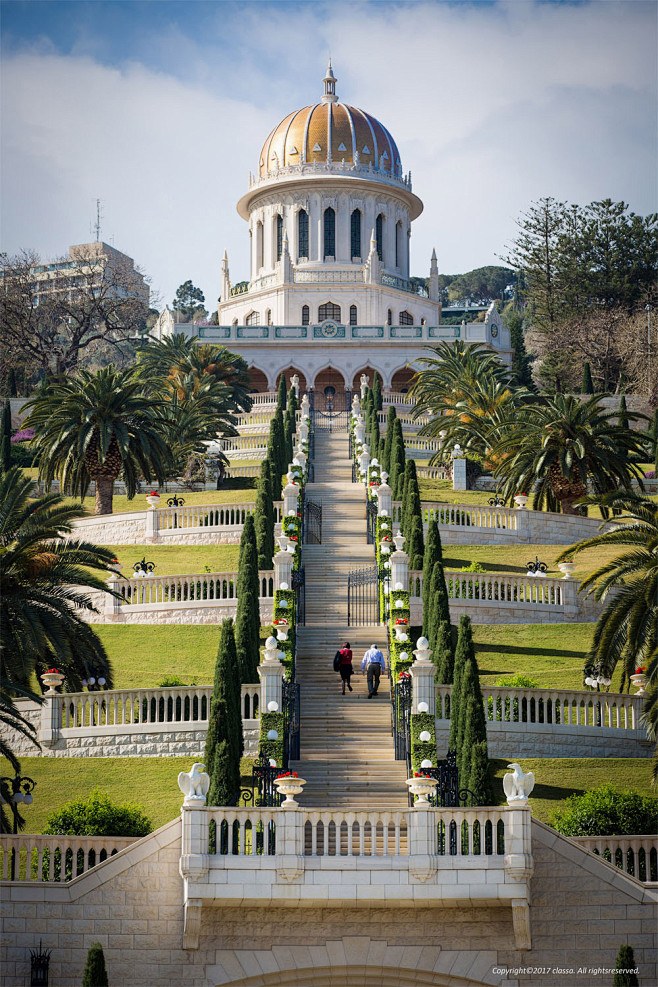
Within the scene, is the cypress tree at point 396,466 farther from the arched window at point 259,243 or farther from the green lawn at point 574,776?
the arched window at point 259,243

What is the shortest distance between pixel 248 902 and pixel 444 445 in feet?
114

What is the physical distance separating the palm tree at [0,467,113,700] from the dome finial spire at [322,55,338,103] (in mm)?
74190

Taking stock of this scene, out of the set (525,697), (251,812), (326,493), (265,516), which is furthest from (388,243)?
(251,812)

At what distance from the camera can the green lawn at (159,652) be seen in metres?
32.3

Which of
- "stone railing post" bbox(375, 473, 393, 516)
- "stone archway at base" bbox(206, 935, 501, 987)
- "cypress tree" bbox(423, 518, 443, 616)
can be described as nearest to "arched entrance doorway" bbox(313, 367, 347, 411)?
"stone railing post" bbox(375, 473, 393, 516)

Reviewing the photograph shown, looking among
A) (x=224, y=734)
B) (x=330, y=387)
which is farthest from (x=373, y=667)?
(x=330, y=387)

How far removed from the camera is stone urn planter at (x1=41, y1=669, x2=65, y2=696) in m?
30.3

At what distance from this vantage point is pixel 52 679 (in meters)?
30.3

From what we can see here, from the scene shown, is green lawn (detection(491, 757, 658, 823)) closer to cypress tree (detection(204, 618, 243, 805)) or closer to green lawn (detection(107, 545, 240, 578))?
cypress tree (detection(204, 618, 243, 805))

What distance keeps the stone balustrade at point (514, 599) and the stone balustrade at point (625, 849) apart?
13.4 m

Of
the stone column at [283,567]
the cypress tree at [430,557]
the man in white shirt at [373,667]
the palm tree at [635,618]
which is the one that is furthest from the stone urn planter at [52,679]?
the palm tree at [635,618]

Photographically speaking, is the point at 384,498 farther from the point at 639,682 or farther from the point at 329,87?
the point at 329,87

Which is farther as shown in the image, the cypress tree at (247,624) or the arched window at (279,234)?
the arched window at (279,234)

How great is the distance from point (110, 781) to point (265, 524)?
13.4 m
